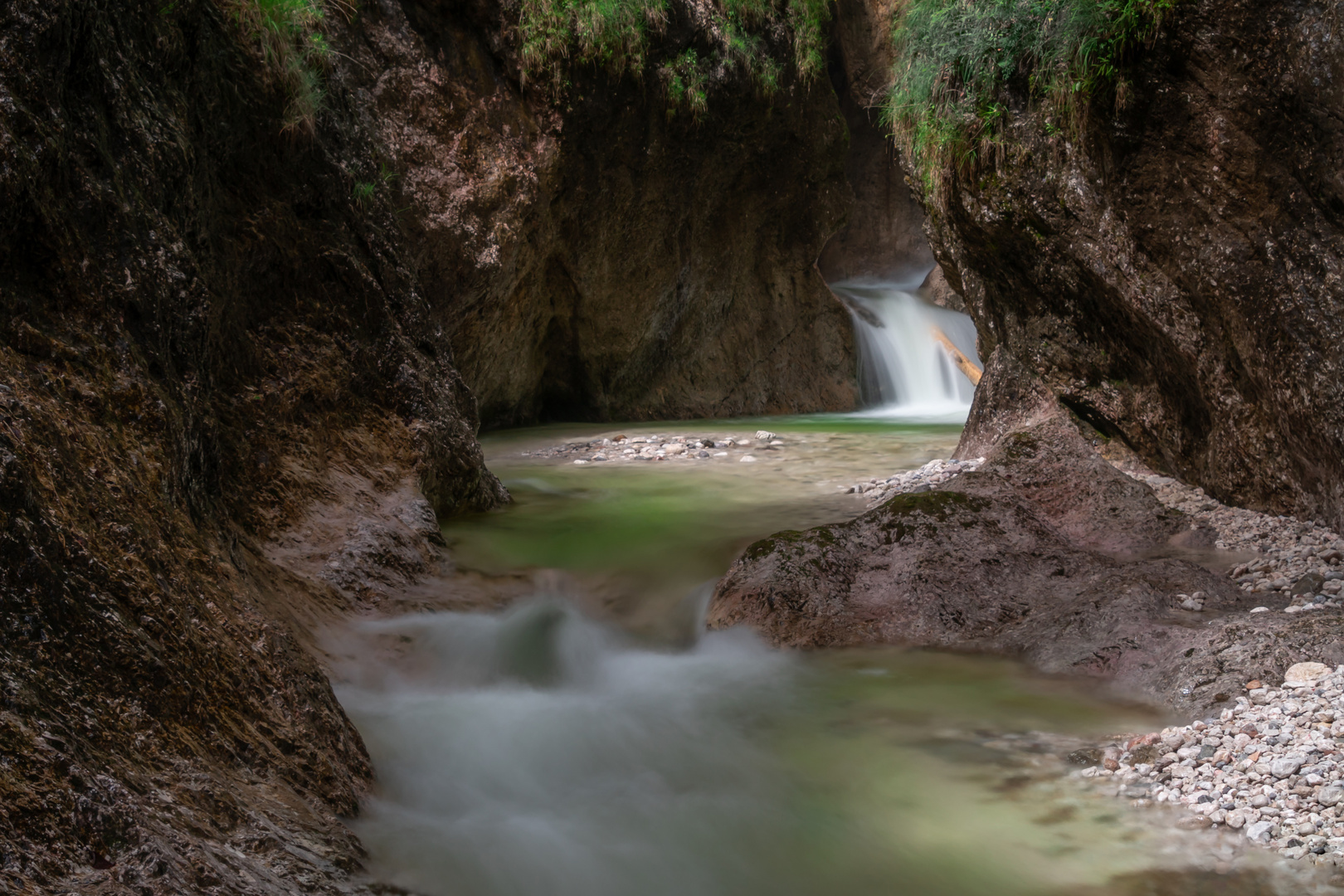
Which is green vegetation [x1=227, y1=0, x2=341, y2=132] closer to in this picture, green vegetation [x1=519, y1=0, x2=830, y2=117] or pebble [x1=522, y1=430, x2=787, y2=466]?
pebble [x1=522, y1=430, x2=787, y2=466]

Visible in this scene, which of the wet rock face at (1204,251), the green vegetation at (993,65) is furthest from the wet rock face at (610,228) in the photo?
the wet rock face at (1204,251)

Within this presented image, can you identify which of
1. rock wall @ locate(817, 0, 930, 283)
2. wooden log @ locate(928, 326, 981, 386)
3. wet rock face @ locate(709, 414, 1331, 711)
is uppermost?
rock wall @ locate(817, 0, 930, 283)

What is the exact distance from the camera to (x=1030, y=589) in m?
4.27

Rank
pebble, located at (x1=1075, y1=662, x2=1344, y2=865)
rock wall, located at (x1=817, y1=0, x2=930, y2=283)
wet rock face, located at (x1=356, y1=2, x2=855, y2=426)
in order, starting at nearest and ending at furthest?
pebble, located at (x1=1075, y1=662, x2=1344, y2=865)
wet rock face, located at (x1=356, y1=2, x2=855, y2=426)
rock wall, located at (x1=817, y1=0, x2=930, y2=283)

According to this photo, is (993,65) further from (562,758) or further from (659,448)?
(562,758)

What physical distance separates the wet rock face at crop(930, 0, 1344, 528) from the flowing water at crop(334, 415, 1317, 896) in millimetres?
2203

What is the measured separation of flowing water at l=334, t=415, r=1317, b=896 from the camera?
7.97ft

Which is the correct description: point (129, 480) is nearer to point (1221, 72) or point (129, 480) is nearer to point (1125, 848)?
point (1125, 848)

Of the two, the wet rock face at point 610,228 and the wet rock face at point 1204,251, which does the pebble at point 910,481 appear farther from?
the wet rock face at point 610,228

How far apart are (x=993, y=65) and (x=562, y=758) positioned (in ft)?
16.4

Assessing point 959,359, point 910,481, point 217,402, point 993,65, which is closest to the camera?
point 217,402

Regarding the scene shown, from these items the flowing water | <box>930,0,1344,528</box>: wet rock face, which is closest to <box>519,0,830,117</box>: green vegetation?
<box>930,0,1344,528</box>: wet rock face

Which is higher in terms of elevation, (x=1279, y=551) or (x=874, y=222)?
(x=874, y=222)

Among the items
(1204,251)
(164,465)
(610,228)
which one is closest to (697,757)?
(164,465)
